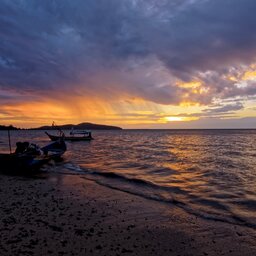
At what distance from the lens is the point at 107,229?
9156 mm

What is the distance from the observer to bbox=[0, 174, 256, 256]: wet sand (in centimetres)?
767

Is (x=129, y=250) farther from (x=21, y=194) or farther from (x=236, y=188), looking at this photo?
(x=236, y=188)

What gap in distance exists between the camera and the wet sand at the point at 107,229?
767cm

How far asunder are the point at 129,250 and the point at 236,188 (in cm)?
1191

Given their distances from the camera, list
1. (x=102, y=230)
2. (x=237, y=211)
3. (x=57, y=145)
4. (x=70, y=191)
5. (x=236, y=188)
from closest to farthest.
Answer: (x=102, y=230), (x=237, y=211), (x=70, y=191), (x=236, y=188), (x=57, y=145)

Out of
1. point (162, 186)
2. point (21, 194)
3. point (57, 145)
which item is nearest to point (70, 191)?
point (21, 194)

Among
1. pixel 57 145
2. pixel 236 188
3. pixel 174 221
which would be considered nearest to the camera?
pixel 174 221

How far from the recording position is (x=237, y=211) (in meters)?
12.4

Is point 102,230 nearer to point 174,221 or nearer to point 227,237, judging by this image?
point 174,221

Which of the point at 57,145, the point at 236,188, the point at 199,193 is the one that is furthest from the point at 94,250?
the point at 57,145

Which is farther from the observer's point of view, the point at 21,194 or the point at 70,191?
the point at 70,191

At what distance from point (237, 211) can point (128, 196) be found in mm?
5179

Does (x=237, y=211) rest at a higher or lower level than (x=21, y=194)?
lower

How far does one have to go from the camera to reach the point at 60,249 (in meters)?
7.41
